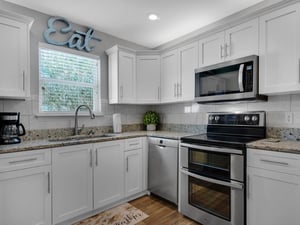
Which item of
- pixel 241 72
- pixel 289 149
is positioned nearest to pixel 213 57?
pixel 241 72

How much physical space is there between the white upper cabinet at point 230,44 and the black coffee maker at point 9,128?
2.28 metres

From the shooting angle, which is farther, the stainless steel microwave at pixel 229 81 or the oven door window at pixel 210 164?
the stainless steel microwave at pixel 229 81

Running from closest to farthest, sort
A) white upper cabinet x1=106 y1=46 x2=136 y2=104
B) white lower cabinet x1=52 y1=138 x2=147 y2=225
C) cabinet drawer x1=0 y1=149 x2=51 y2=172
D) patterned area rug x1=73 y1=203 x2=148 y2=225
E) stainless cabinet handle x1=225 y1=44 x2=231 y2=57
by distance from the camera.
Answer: cabinet drawer x1=0 y1=149 x2=51 y2=172, white lower cabinet x1=52 y1=138 x2=147 y2=225, patterned area rug x1=73 y1=203 x2=148 y2=225, stainless cabinet handle x1=225 y1=44 x2=231 y2=57, white upper cabinet x1=106 y1=46 x2=136 y2=104

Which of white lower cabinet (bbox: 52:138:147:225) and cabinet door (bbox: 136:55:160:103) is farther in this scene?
cabinet door (bbox: 136:55:160:103)

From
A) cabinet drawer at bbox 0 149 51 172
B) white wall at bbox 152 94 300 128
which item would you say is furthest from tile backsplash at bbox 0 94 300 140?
cabinet drawer at bbox 0 149 51 172

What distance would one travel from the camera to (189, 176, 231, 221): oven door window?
179 centimetres

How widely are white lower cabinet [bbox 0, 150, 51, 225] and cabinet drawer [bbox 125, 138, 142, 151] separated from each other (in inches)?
38.3

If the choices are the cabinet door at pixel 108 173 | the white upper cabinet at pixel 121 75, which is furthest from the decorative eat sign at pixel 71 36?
the cabinet door at pixel 108 173

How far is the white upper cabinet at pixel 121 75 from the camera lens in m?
2.80

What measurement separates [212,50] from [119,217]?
2346mm

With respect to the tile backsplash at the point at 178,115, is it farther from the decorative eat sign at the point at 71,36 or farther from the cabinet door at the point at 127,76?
the decorative eat sign at the point at 71,36

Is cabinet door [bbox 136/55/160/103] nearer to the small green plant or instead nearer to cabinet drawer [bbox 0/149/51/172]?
the small green plant

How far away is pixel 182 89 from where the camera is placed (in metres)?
2.71

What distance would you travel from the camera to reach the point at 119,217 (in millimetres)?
2154
